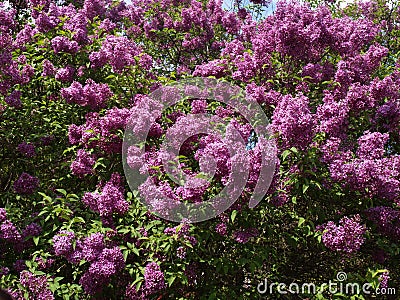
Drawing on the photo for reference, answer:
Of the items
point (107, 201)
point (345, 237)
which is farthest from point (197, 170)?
point (345, 237)

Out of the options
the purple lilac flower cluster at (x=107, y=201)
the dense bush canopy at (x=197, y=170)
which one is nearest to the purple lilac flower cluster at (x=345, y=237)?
the dense bush canopy at (x=197, y=170)

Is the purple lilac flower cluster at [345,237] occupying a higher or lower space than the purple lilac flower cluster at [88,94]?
lower

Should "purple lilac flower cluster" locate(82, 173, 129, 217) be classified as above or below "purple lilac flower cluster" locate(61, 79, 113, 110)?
below

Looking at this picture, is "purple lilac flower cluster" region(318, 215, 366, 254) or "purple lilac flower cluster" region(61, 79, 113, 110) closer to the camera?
"purple lilac flower cluster" region(318, 215, 366, 254)

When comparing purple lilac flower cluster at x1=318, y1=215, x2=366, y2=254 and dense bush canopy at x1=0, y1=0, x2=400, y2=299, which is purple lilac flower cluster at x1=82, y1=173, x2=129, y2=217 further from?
Result: purple lilac flower cluster at x1=318, y1=215, x2=366, y2=254

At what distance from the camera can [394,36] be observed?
7.57m

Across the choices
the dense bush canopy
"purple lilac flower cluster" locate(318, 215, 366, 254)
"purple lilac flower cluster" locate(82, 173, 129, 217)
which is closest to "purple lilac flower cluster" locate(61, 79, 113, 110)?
the dense bush canopy

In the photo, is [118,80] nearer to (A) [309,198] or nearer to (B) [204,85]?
(B) [204,85]

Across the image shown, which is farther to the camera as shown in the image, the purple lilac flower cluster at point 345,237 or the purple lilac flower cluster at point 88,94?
the purple lilac flower cluster at point 88,94

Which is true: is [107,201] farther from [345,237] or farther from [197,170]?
[345,237]

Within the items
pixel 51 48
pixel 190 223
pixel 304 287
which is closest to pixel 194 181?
pixel 190 223

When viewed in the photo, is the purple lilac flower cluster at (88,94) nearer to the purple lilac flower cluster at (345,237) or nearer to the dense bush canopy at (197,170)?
the dense bush canopy at (197,170)

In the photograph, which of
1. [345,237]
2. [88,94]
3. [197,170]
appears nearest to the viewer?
[345,237]

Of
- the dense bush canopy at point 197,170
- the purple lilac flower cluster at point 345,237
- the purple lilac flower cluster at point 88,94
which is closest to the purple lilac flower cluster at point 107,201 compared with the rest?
the dense bush canopy at point 197,170
